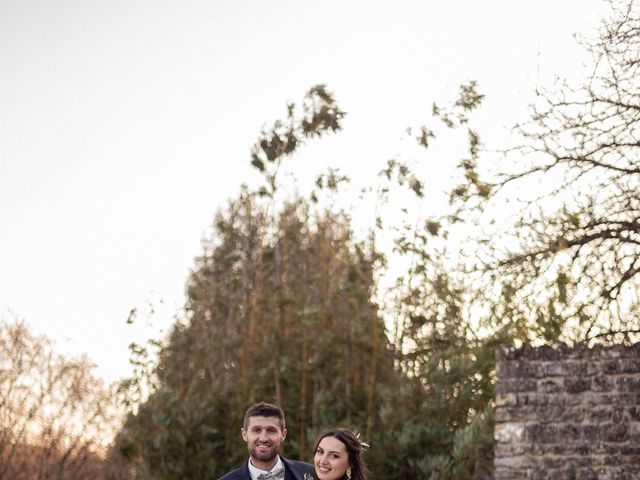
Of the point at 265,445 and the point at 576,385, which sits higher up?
the point at 576,385

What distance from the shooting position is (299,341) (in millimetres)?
10125

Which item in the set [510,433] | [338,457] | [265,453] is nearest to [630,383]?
[510,433]

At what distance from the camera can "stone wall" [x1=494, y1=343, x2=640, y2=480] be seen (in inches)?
320

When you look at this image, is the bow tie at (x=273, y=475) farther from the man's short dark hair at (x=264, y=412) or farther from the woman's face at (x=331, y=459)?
the woman's face at (x=331, y=459)

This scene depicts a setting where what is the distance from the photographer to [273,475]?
471 cm

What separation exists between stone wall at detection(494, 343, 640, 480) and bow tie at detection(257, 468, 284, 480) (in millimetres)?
3929

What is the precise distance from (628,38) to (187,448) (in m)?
5.06

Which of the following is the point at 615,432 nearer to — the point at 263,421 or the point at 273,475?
the point at 273,475

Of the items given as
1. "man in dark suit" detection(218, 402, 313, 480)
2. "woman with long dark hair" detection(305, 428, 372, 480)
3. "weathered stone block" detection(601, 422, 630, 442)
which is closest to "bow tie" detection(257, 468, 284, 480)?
"man in dark suit" detection(218, 402, 313, 480)

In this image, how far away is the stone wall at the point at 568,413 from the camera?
813cm

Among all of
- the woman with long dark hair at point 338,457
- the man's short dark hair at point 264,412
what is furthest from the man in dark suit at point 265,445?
the woman with long dark hair at point 338,457

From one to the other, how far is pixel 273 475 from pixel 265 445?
180 millimetres

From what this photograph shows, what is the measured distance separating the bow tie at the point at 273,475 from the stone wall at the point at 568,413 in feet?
12.9

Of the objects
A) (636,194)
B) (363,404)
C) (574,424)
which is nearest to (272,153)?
(363,404)
